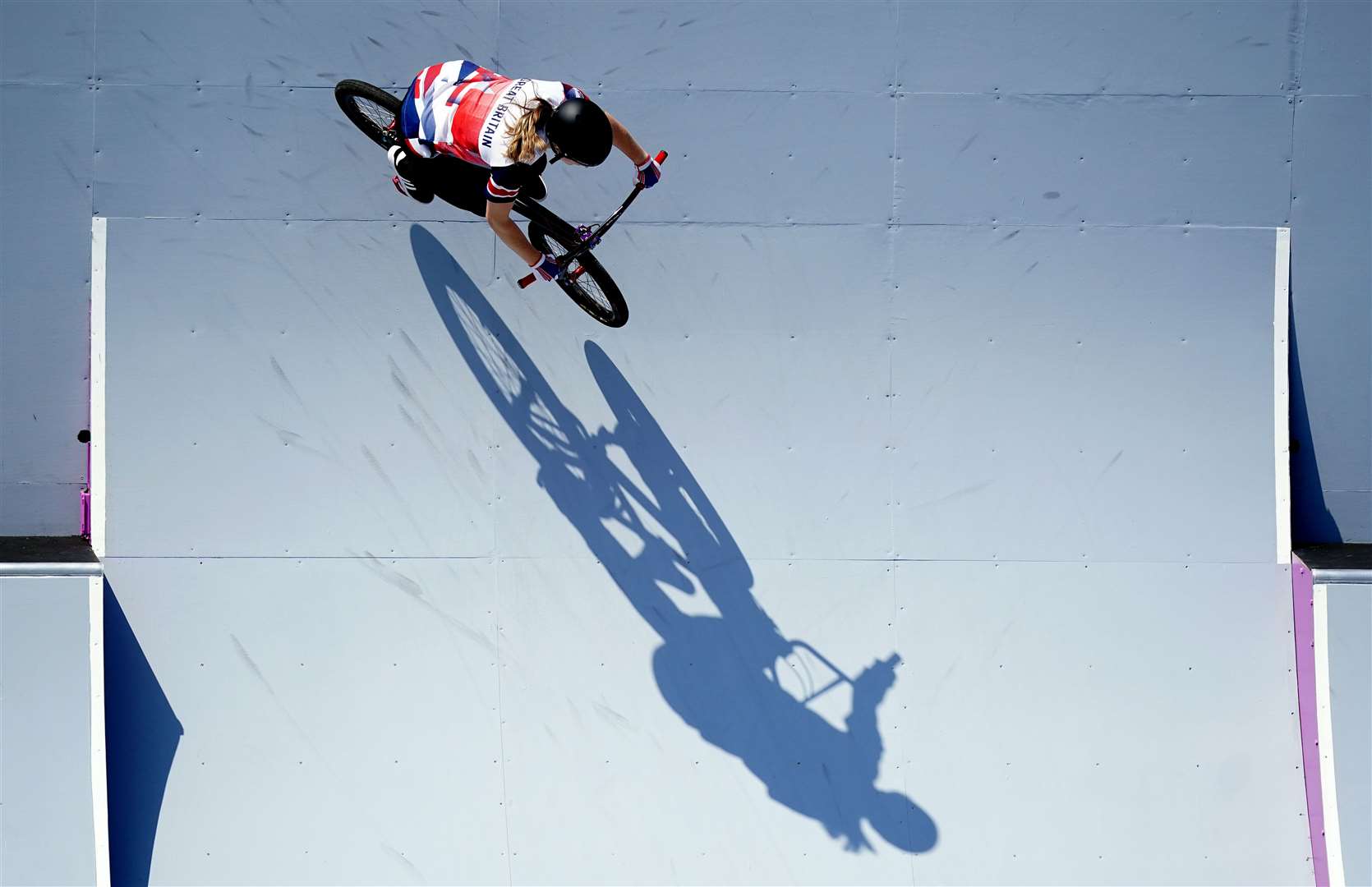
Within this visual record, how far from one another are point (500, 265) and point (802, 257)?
1567 mm

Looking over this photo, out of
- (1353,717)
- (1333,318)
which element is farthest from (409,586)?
(1333,318)

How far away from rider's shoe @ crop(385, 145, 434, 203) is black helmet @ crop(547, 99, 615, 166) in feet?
3.36

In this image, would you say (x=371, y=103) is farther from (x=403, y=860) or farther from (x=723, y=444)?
(x=403, y=860)

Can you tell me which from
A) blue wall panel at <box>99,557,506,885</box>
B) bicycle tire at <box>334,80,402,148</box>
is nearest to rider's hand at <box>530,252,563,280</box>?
bicycle tire at <box>334,80,402,148</box>

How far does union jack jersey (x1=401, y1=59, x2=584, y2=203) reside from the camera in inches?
136

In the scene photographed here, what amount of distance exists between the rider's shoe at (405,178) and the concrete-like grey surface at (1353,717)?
4.73m

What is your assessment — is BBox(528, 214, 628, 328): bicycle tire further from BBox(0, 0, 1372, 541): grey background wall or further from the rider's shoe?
BBox(0, 0, 1372, 541): grey background wall

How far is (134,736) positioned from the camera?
4.66 m

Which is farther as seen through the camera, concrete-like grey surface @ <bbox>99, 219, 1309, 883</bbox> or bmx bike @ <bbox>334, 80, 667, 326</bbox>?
concrete-like grey surface @ <bbox>99, 219, 1309, 883</bbox>

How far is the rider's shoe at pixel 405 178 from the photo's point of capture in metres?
4.00

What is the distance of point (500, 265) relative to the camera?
4699 millimetres

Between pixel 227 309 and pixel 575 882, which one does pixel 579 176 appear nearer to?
pixel 227 309

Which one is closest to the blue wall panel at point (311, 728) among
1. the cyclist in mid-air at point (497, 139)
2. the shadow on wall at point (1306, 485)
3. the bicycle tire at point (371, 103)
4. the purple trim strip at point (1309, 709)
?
the cyclist in mid-air at point (497, 139)

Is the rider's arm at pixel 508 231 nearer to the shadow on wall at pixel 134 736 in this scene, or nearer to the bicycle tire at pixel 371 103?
the bicycle tire at pixel 371 103
